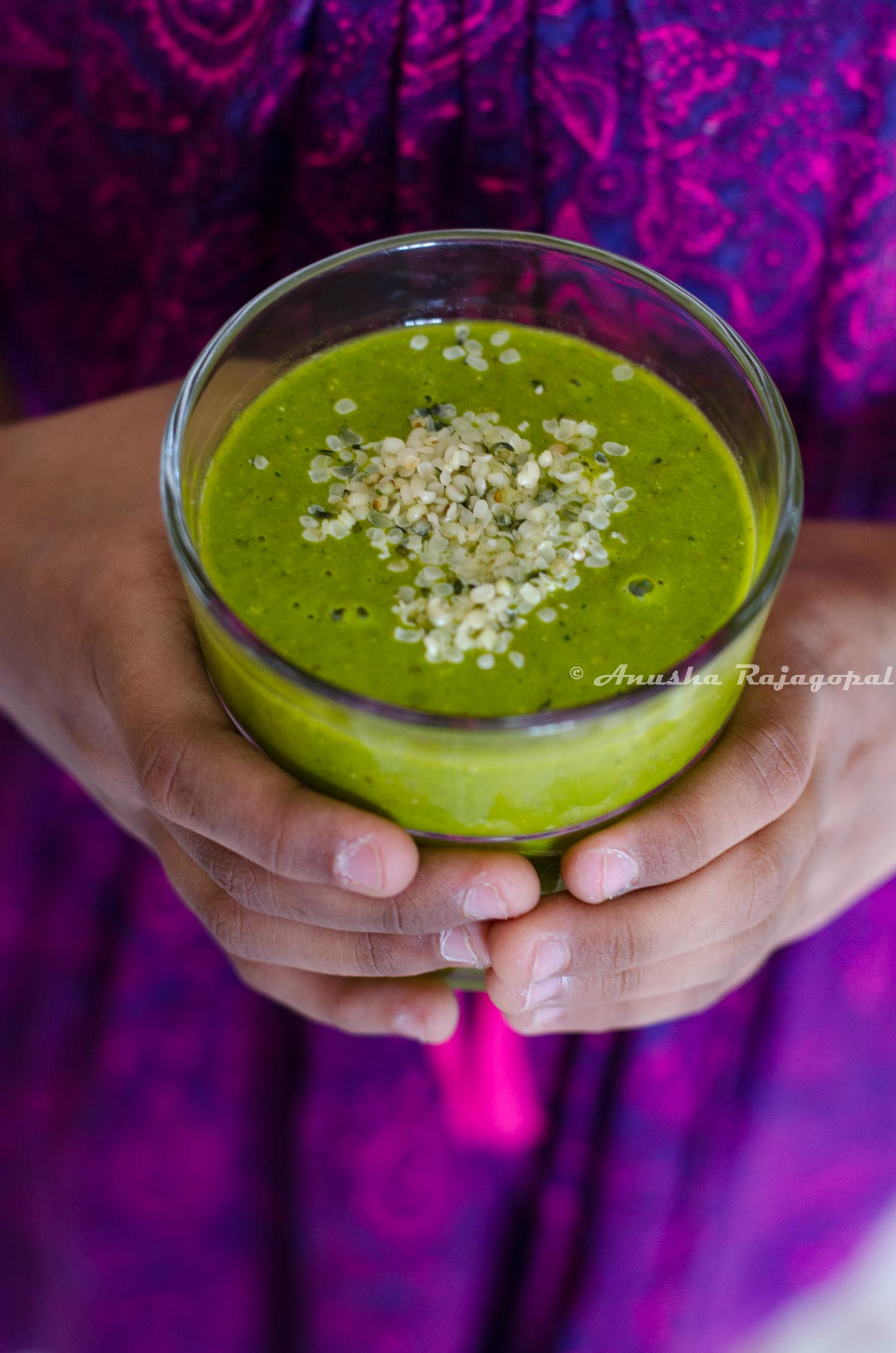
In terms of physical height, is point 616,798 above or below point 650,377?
below

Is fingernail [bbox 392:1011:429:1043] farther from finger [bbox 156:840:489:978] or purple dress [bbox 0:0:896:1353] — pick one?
purple dress [bbox 0:0:896:1353]

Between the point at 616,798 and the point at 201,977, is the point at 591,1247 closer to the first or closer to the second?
the point at 201,977

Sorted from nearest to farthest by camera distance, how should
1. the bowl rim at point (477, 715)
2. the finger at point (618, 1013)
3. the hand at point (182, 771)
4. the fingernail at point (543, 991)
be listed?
1. the bowl rim at point (477, 715)
2. the hand at point (182, 771)
3. the fingernail at point (543, 991)
4. the finger at point (618, 1013)

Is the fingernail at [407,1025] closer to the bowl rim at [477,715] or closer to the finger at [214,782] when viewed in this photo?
the finger at [214,782]

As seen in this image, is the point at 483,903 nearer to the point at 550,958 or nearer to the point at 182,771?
the point at 550,958

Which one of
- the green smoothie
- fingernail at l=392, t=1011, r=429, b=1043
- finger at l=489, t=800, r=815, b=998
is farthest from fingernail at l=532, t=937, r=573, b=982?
fingernail at l=392, t=1011, r=429, b=1043

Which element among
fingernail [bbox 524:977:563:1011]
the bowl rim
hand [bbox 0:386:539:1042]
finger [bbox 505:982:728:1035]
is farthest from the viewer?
finger [bbox 505:982:728:1035]

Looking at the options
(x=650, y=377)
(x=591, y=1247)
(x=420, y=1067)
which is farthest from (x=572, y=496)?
(x=591, y=1247)

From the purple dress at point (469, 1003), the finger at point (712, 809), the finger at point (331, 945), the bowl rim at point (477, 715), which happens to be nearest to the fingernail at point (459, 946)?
the finger at point (331, 945)
